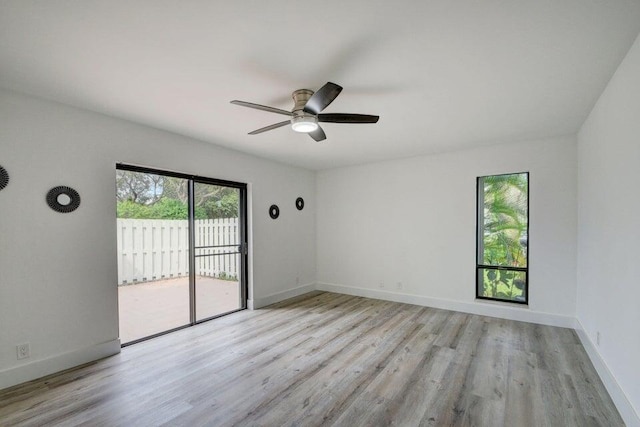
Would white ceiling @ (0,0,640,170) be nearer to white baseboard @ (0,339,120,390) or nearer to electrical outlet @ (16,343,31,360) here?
electrical outlet @ (16,343,31,360)

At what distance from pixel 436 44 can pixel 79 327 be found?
3.87 m

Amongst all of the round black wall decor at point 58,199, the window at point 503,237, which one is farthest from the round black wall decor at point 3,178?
the window at point 503,237

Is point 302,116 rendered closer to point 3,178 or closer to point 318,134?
point 318,134

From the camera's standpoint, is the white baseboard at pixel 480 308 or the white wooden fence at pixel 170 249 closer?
the white wooden fence at pixel 170 249

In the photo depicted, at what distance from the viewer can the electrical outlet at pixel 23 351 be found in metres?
2.45

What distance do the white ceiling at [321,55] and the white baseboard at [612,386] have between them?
2.34 m

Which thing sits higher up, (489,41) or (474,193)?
(489,41)

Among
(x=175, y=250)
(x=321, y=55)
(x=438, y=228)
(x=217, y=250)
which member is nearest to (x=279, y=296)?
(x=217, y=250)

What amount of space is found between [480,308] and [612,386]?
201 centimetres

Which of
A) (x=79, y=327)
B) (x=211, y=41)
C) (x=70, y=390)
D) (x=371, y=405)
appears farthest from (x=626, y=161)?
(x=79, y=327)

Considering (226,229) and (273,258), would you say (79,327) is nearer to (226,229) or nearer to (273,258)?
(226,229)

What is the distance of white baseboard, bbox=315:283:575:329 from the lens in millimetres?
3770

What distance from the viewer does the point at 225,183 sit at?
4320 mm

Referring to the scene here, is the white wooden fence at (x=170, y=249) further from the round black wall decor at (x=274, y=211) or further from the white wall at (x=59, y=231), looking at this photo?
the round black wall decor at (x=274, y=211)
